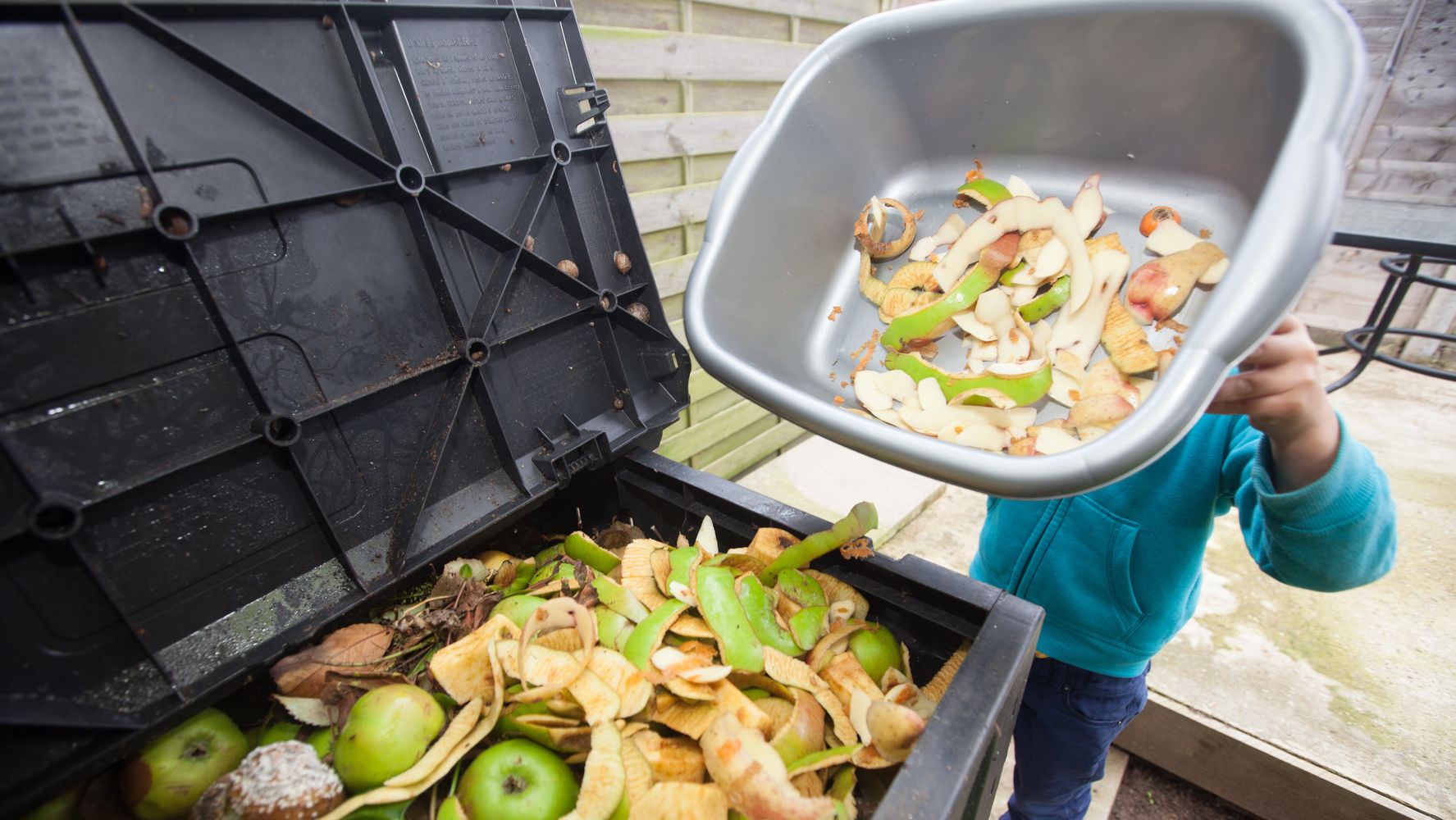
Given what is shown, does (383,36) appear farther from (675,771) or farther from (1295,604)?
(1295,604)

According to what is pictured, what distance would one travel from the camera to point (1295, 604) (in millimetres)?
1734

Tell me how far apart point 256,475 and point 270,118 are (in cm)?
46

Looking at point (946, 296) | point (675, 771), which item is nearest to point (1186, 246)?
point (946, 296)

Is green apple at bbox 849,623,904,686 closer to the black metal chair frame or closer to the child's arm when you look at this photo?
the child's arm

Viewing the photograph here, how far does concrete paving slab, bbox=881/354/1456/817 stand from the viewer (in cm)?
135

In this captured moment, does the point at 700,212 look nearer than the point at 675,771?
No

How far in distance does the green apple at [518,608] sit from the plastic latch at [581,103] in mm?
778

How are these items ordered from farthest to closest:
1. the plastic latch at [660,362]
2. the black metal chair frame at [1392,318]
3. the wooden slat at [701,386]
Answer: the black metal chair frame at [1392,318] → the wooden slat at [701,386] → the plastic latch at [660,362]

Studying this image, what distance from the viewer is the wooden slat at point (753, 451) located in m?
2.53

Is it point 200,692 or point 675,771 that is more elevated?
point 200,692

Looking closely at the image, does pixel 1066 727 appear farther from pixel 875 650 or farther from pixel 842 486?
pixel 842 486

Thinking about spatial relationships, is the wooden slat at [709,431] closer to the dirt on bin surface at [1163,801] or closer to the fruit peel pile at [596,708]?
the fruit peel pile at [596,708]

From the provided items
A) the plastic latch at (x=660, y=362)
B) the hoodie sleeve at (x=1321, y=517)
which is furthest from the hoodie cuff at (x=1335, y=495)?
the plastic latch at (x=660, y=362)

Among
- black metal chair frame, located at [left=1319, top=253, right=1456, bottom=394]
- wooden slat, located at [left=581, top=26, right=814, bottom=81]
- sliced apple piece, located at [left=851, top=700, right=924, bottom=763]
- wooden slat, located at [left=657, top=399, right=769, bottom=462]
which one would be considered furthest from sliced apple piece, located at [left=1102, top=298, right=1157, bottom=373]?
black metal chair frame, located at [left=1319, top=253, right=1456, bottom=394]
